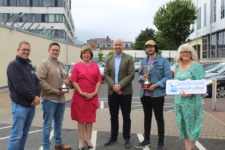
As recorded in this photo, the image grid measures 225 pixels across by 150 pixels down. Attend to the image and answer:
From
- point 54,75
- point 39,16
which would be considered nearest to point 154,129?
point 54,75

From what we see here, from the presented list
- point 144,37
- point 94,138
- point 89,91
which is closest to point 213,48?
point 94,138

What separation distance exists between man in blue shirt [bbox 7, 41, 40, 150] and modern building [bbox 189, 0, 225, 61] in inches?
1161

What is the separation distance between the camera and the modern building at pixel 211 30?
97.8 ft

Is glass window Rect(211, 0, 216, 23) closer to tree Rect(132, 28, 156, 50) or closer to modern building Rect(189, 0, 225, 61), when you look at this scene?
modern building Rect(189, 0, 225, 61)

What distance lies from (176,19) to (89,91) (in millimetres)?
31958

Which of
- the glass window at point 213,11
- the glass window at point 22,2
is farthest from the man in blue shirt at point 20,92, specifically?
the glass window at point 22,2

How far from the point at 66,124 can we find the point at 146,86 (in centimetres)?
300

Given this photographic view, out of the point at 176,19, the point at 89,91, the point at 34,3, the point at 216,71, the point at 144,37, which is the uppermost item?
the point at 34,3

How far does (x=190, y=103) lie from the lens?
3908 millimetres

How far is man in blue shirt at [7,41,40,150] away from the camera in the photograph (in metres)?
3.37

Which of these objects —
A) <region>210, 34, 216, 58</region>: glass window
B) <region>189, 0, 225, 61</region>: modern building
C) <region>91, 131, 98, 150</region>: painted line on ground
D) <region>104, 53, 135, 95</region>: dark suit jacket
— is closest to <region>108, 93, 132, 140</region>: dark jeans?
<region>104, 53, 135, 95</region>: dark suit jacket

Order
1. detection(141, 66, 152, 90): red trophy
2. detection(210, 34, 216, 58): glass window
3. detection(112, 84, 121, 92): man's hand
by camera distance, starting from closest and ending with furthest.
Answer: detection(141, 66, 152, 90): red trophy < detection(112, 84, 121, 92): man's hand < detection(210, 34, 216, 58): glass window

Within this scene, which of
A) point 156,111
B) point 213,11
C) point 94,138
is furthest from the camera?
point 213,11

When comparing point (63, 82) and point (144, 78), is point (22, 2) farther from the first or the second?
point (144, 78)
